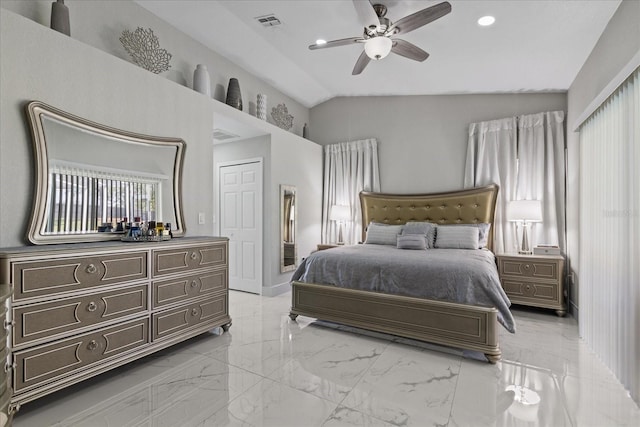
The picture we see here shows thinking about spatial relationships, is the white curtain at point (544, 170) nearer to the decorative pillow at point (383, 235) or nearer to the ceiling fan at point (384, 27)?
the decorative pillow at point (383, 235)

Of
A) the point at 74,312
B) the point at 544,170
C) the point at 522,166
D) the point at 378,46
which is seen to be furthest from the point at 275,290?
the point at 544,170

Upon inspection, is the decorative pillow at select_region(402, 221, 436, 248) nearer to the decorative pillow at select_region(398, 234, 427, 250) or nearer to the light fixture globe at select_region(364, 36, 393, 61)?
the decorative pillow at select_region(398, 234, 427, 250)

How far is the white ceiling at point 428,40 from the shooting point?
2896mm

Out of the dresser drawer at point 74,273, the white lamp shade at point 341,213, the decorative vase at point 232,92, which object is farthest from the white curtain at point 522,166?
the dresser drawer at point 74,273

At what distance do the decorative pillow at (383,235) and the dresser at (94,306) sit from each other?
2.37m

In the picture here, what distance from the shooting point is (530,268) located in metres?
3.95

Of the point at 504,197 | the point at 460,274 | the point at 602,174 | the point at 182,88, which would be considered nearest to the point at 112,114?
the point at 182,88

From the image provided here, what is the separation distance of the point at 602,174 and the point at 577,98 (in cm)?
161

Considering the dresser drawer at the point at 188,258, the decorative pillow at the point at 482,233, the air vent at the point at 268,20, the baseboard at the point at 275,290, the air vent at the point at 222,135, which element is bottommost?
the baseboard at the point at 275,290

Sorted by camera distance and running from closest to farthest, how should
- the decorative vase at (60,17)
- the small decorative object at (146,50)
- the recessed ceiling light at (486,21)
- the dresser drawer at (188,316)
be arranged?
the decorative vase at (60,17) → the dresser drawer at (188,316) → the recessed ceiling light at (486,21) → the small decorative object at (146,50)

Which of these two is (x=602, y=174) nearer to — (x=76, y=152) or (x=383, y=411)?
(x=383, y=411)

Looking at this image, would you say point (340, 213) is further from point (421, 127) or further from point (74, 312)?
point (74, 312)

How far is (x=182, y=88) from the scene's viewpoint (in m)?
3.48

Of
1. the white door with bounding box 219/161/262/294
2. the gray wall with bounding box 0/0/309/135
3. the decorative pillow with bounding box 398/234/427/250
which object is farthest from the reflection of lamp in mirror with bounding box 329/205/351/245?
the gray wall with bounding box 0/0/309/135
